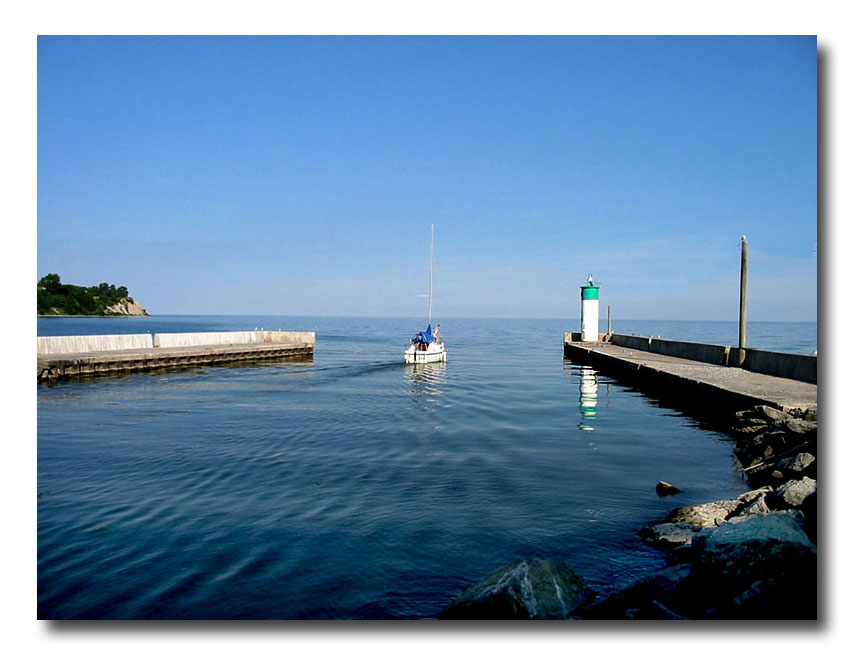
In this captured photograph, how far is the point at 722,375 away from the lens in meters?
21.5

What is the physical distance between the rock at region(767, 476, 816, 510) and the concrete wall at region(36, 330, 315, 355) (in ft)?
74.2

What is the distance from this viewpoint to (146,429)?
16453 millimetres

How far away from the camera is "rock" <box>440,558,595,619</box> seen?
5551mm

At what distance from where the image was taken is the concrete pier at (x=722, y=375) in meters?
16.1

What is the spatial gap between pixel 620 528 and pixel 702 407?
1180cm

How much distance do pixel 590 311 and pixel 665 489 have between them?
1426 inches

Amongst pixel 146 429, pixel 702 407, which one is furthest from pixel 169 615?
pixel 702 407

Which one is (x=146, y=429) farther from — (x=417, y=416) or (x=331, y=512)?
(x=331, y=512)

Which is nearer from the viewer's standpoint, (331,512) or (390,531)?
(390,531)

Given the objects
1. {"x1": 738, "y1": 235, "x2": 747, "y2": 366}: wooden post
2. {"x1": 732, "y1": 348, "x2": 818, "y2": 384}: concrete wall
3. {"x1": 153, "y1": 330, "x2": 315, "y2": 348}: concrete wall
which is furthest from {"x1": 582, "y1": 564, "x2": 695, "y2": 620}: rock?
{"x1": 153, "y1": 330, "x2": 315, "y2": 348}: concrete wall

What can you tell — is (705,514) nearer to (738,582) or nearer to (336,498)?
(738,582)

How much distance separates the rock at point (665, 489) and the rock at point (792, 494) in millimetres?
2533

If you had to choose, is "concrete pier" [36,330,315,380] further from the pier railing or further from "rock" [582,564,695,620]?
the pier railing
